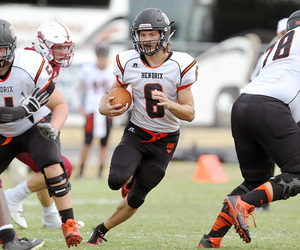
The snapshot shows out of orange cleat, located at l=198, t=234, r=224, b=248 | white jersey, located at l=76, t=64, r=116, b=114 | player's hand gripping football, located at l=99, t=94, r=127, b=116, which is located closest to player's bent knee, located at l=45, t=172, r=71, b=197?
player's hand gripping football, located at l=99, t=94, r=127, b=116

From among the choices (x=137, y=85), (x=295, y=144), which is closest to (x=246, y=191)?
(x=295, y=144)

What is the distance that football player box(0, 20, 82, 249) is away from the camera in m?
4.22

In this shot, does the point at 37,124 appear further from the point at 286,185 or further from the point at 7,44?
the point at 286,185

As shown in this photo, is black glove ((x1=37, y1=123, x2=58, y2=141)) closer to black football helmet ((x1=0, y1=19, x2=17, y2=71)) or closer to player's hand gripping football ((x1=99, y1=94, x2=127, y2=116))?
black football helmet ((x1=0, y1=19, x2=17, y2=71))

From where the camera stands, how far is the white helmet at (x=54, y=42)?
527cm

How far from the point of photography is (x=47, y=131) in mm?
4160

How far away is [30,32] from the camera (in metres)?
16.2

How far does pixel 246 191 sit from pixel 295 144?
543mm

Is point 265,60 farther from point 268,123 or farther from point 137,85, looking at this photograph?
point 137,85

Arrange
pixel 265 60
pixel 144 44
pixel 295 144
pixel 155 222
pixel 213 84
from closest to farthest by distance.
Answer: pixel 295 144
pixel 265 60
pixel 144 44
pixel 155 222
pixel 213 84

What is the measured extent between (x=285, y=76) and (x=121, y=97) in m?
1.26

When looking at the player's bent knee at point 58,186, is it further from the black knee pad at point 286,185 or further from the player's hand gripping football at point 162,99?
the black knee pad at point 286,185

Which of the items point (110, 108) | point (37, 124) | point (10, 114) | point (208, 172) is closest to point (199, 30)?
point (208, 172)

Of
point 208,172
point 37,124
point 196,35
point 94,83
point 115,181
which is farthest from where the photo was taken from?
point 196,35
